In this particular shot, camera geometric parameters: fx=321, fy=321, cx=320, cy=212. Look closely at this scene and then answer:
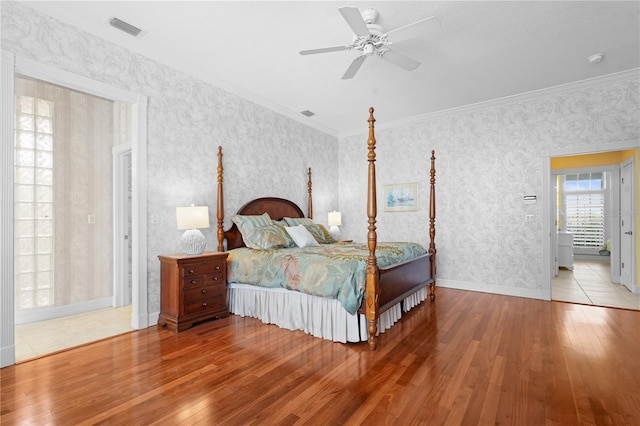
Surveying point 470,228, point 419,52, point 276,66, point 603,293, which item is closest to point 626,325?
point 603,293

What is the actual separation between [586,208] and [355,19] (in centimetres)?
861

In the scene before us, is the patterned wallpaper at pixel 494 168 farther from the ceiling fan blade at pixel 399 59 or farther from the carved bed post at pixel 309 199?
the ceiling fan blade at pixel 399 59

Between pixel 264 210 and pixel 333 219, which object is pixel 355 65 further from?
pixel 333 219

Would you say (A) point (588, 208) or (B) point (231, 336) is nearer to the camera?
(B) point (231, 336)

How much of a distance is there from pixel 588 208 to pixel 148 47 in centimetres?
987

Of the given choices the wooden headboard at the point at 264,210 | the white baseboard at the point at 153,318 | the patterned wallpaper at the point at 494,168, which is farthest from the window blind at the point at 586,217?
the white baseboard at the point at 153,318

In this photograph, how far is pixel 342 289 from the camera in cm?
299

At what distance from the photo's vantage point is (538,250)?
4.68 metres

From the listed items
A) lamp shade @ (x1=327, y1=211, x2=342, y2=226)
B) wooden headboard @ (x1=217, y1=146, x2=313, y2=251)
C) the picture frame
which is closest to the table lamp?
wooden headboard @ (x1=217, y1=146, x2=313, y2=251)

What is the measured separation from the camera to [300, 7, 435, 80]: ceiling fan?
2.48 m

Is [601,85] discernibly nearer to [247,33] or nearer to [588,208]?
[247,33]

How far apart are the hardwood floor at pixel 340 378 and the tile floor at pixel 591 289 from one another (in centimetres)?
117

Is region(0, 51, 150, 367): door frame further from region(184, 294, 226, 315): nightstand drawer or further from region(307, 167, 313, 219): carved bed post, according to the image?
region(307, 167, 313, 219): carved bed post

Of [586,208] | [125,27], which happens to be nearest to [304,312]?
[125,27]
